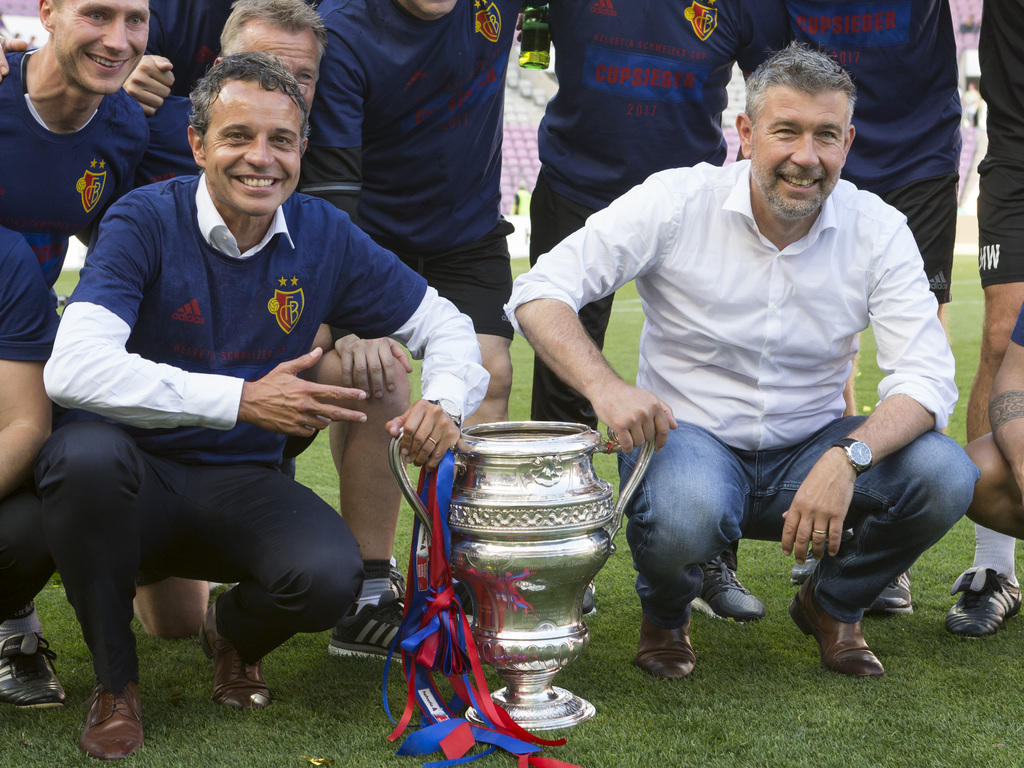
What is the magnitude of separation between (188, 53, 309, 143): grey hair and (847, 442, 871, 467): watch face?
59.0 inches

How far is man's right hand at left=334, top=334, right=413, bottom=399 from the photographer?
302 cm

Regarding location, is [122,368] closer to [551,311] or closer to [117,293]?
[117,293]

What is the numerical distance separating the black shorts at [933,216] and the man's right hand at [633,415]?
4.77ft

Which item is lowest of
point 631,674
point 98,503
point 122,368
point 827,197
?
point 631,674

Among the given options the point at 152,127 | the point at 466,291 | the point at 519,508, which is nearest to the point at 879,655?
the point at 519,508

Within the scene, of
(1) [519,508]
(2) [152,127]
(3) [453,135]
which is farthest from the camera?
(3) [453,135]

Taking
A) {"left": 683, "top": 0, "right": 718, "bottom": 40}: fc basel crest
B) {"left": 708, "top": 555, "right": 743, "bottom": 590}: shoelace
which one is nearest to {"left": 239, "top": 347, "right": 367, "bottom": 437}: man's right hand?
{"left": 708, "top": 555, "right": 743, "bottom": 590}: shoelace

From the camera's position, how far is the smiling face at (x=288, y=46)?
3.10 meters

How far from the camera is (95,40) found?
2.86 meters

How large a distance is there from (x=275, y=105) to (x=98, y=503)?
984mm

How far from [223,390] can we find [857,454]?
55.1 inches

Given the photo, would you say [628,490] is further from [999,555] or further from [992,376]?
[992,376]

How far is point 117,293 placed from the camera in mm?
2451

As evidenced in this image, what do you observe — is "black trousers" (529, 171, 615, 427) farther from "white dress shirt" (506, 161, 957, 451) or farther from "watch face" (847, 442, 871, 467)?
"watch face" (847, 442, 871, 467)
